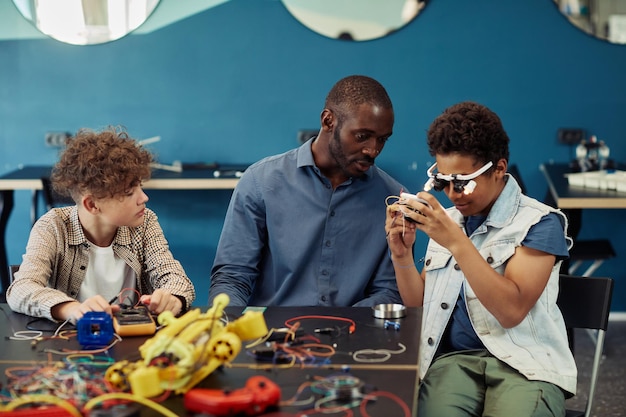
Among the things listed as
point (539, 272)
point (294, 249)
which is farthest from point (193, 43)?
point (539, 272)

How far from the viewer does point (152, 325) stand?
6.59ft

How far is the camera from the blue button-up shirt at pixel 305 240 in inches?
106

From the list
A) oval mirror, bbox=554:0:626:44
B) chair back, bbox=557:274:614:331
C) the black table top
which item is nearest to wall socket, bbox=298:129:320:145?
oval mirror, bbox=554:0:626:44

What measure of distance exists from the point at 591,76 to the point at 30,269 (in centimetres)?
363

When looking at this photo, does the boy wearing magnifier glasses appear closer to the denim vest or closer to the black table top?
the denim vest

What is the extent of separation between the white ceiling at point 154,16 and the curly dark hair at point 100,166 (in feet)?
→ 8.47

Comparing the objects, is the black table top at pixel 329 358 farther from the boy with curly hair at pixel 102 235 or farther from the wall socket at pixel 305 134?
the wall socket at pixel 305 134

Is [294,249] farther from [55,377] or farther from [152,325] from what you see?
[55,377]

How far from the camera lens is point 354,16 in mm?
4898

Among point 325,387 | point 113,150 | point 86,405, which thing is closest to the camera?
point 86,405

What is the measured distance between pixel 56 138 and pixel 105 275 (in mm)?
2723

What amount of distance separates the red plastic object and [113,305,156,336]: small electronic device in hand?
1.52 feet

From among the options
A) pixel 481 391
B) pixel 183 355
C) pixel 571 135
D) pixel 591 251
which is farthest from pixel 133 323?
pixel 571 135

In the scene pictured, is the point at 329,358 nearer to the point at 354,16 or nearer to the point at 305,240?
the point at 305,240
